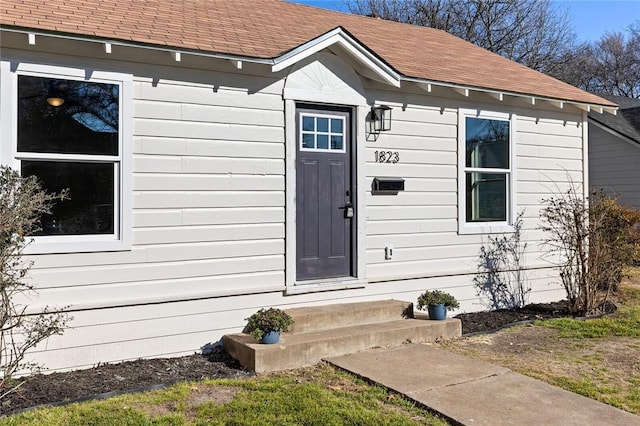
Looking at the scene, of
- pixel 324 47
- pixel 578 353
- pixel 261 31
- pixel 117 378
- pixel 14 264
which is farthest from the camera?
pixel 261 31

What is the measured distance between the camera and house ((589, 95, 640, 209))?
605 inches

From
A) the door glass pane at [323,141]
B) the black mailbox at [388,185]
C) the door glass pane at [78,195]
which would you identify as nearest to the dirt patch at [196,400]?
the door glass pane at [78,195]

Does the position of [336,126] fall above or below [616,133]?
below

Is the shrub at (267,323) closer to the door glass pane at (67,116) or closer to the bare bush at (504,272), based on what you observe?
the door glass pane at (67,116)

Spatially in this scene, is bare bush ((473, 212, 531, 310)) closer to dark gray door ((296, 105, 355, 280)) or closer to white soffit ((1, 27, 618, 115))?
white soffit ((1, 27, 618, 115))

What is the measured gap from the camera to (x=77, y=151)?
5.11 meters

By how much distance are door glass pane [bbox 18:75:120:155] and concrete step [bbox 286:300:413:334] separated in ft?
8.38

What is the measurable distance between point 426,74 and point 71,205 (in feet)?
15.1

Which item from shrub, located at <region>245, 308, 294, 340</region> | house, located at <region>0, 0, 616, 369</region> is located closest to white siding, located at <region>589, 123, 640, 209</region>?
house, located at <region>0, 0, 616, 369</region>

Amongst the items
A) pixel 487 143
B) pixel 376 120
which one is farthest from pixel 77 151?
pixel 487 143

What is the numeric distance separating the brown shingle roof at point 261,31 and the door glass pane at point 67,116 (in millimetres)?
516

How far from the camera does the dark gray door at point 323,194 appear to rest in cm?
639

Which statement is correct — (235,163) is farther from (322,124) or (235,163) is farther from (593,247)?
(593,247)

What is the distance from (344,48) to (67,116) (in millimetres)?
3152
